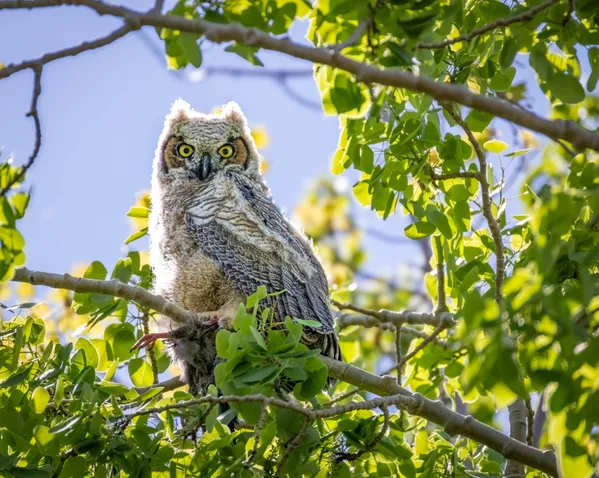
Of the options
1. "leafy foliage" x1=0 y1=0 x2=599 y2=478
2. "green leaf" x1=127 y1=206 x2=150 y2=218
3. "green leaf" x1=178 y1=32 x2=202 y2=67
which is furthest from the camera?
"green leaf" x1=127 y1=206 x2=150 y2=218

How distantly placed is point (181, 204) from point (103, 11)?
2.35 meters

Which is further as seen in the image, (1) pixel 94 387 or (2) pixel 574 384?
(1) pixel 94 387

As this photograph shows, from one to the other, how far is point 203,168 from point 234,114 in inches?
25.4

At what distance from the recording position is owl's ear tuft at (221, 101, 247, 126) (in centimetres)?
509

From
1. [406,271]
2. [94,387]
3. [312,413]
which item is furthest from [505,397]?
[406,271]

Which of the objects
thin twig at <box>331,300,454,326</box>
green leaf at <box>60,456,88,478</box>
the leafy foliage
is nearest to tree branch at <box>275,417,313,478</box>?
the leafy foliage

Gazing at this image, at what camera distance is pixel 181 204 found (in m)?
4.31

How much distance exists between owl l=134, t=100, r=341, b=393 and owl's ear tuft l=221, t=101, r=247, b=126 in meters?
0.39

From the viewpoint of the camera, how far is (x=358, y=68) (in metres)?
1.92

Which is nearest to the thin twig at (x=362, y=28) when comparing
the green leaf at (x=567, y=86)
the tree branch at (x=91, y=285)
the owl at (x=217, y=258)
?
the green leaf at (x=567, y=86)

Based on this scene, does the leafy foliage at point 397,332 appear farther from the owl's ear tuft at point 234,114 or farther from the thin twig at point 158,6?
the owl's ear tuft at point 234,114

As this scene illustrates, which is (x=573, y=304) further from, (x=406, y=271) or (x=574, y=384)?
(x=406, y=271)

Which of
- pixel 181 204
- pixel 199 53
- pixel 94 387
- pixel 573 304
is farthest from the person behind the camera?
pixel 181 204

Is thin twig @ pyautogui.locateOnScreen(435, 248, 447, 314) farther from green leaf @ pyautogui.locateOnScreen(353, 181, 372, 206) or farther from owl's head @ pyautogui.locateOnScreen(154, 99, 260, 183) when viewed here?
owl's head @ pyautogui.locateOnScreen(154, 99, 260, 183)
